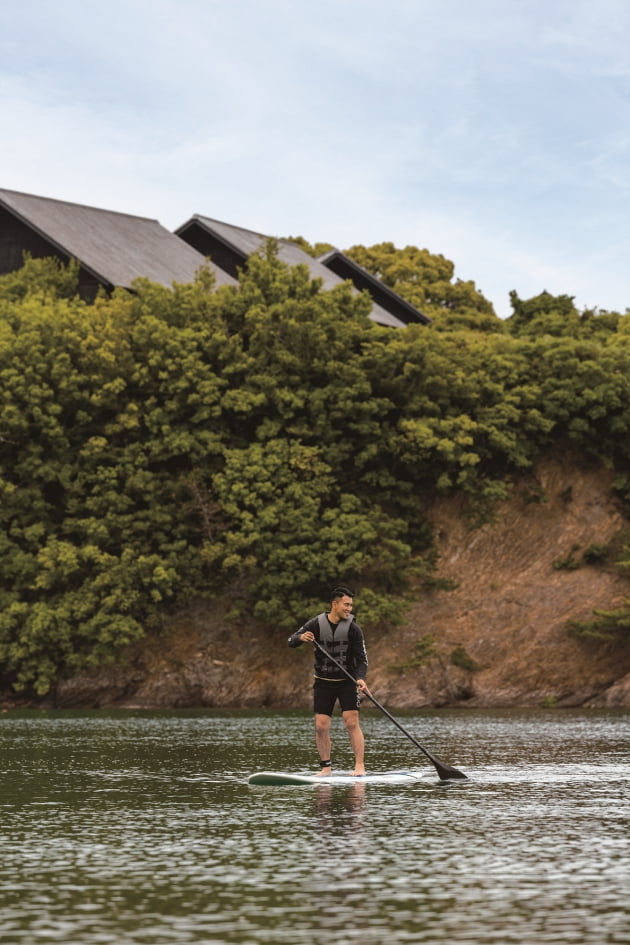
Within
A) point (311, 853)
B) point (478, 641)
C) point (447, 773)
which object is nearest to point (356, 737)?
point (447, 773)

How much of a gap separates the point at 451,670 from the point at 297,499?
6.90 metres

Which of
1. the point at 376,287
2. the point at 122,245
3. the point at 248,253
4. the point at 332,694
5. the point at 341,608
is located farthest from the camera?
the point at 376,287

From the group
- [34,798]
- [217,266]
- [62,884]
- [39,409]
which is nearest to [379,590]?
[39,409]

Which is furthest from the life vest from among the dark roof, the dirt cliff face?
the dark roof

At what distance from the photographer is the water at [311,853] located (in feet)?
25.1

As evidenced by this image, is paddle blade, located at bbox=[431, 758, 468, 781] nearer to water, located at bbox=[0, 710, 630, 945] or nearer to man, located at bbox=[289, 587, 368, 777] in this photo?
water, located at bbox=[0, 710, 630, 945]

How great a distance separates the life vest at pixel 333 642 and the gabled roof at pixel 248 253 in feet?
145

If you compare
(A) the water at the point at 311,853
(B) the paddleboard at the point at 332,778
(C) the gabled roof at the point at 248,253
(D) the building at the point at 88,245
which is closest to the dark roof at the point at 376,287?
(C) the gabled roof at the point at 248,253

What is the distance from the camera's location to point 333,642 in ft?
56.1

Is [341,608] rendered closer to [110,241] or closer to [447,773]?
[447,773]

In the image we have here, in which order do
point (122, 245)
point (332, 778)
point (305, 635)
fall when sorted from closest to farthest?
point (332, 778) → point (305, 635) → point (122, 245)

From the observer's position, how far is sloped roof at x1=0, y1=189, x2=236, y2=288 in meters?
55.8

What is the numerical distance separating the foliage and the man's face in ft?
93.1

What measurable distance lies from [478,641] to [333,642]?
1170 inches
